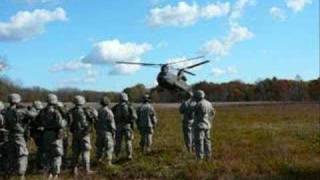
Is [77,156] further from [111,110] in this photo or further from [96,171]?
[111,110]

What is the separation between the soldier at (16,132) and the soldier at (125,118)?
427 cm

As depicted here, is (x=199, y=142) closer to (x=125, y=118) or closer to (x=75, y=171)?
(x=125, y=118)

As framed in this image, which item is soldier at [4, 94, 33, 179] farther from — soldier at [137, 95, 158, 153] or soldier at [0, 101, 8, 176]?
soldier at [137, 95, 158, 153]

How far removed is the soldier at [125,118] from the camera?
21562 mm

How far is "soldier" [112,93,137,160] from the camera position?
21.6 m

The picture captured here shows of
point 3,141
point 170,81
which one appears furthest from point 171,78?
point 3,141

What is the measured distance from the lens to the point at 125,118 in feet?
71.0

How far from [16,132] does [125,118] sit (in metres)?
4.68

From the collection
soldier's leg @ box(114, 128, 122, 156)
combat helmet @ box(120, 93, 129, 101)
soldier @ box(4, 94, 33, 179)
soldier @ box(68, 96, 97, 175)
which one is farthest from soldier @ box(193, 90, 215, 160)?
soldier @ box(4, 94, 33, 179)

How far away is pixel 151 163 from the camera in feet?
66.6

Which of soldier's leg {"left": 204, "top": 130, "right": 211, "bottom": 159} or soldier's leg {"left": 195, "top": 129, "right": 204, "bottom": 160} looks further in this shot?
soldier's leg {"left": 204, "top": 130, "right": 211, "bottom": 159}

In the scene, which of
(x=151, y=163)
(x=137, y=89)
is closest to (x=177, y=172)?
(x=151, y=163)

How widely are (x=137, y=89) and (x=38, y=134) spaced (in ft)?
122

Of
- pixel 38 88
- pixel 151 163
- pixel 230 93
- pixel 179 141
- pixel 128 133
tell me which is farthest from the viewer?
pixel 230 93
